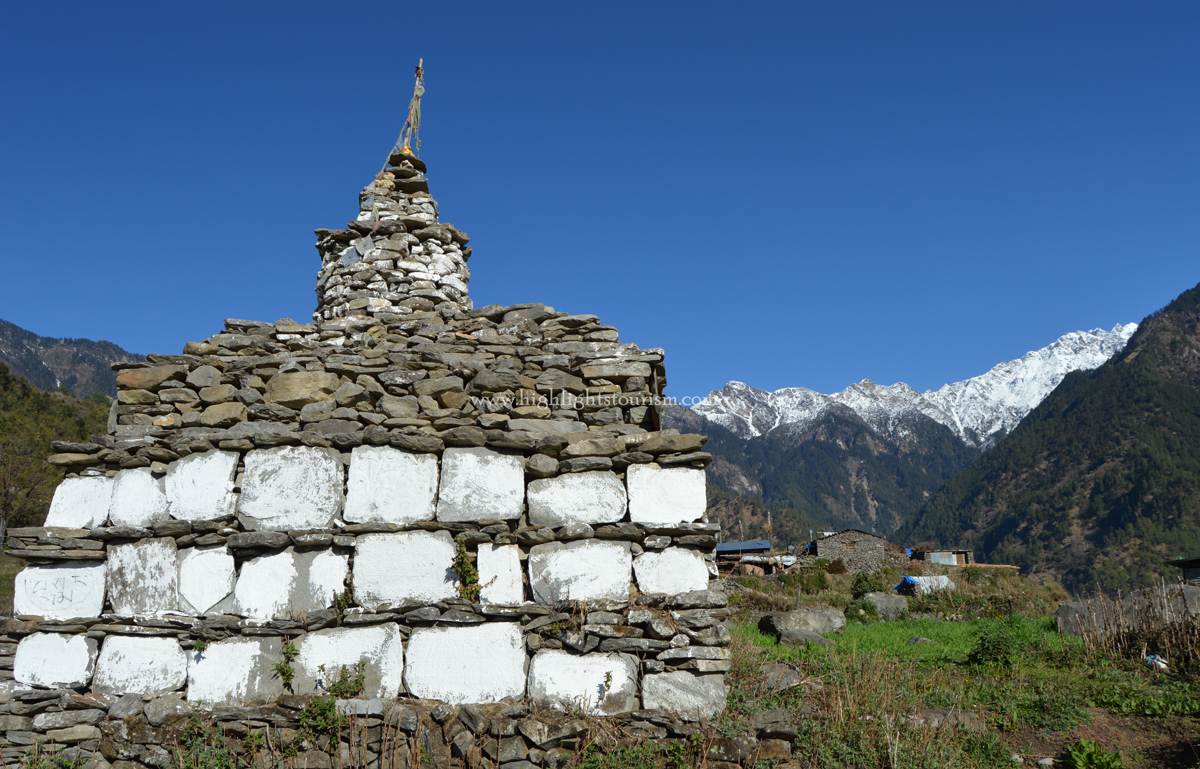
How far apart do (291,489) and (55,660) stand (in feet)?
6.73

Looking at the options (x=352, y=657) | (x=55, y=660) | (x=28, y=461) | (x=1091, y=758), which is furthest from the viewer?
(x=28, y=461)

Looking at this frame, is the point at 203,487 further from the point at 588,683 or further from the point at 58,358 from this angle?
the point at 58,358

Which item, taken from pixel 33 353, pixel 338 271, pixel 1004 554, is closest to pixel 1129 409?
pixel 1004 554

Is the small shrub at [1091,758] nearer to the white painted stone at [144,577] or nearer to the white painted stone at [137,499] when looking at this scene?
the white painted stone at [144,577]

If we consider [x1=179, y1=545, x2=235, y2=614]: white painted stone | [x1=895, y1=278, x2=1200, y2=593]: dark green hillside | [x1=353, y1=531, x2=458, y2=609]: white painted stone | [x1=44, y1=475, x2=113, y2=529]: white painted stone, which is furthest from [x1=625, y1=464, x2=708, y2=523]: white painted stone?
[x1=895, y1=278, x2=1200, y2=593]: dark green hillside

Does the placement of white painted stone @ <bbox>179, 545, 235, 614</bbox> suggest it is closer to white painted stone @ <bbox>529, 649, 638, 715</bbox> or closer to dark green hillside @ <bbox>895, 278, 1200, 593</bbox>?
white painted stone @ <bbox>529, 649, 638, 715</bbox>

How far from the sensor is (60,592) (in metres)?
5.01

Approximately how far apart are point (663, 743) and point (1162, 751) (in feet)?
15.7

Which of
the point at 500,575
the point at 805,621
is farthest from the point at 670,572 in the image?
the point at 805,621

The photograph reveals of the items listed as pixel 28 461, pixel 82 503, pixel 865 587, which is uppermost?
pixel 28 461

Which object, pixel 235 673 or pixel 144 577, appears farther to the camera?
pixel 144 577

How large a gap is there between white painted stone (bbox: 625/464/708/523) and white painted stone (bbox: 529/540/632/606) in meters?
0.35

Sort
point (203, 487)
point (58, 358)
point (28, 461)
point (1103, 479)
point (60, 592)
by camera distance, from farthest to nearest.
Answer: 1. point (58, 358)
2. point (1103, 479)
3. point (28, 461)
4. point (203, 487)
5. point (60, 592)

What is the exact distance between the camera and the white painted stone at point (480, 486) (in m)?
5.02
